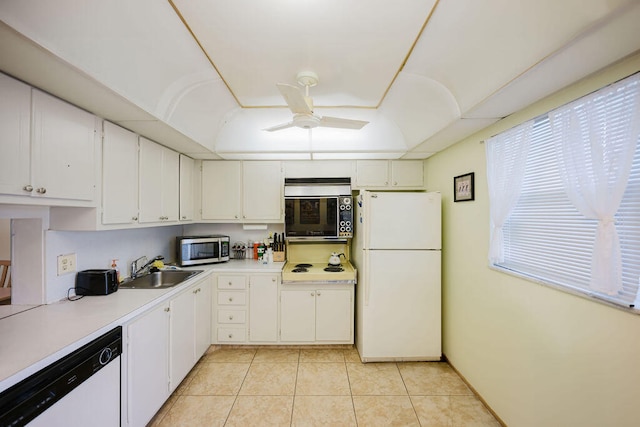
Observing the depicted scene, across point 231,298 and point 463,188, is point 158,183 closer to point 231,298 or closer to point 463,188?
point 231,298

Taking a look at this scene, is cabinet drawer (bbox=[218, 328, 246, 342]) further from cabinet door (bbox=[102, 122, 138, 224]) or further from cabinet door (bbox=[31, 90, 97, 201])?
cabinet door (bbox=[31, 90, 97, 201])

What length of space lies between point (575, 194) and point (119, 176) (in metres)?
2.97

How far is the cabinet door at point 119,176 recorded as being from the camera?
6.16 ft

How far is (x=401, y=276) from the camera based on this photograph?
8.64 ft

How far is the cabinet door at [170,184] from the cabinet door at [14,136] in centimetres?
118

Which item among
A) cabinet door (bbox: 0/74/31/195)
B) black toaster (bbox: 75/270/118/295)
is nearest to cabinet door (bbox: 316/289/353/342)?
black toaster (bbox: 75/270/118/295)

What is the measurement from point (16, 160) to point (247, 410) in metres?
2.21

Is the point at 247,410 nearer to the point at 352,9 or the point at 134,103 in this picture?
the point at 134,103

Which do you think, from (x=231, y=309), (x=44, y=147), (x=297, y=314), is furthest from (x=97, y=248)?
(x=297, y=314)

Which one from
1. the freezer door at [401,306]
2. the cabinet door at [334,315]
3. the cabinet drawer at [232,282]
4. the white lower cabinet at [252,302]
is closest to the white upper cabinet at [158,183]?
the cabinet drawer at [232,282]

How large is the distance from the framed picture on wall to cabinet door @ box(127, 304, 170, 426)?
2735mm

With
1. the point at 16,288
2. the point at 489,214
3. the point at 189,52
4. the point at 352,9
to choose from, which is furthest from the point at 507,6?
the point at 16,288

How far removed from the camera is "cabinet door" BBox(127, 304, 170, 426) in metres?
1.65

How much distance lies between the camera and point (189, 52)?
5.53 feet
